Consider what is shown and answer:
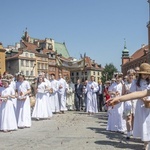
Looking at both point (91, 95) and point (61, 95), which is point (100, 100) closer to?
point (91, 95)

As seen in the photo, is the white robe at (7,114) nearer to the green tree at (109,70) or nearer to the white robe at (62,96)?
the white robe at (62,96)

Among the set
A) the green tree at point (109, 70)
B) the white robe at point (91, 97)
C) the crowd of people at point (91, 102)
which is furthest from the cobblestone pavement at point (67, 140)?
the green tree at point (109, 70)

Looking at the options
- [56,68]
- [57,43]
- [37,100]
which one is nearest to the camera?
[37,100]

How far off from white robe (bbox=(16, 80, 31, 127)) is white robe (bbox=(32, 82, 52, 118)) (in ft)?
7.35

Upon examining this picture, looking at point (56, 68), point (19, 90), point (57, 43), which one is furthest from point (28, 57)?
point (19, 90)

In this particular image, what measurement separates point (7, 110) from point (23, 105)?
116cm

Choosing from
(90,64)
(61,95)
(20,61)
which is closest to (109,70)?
(90,64)

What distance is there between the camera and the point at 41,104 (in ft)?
48.3

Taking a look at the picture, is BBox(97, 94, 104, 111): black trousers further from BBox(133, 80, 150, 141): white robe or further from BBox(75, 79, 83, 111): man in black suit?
BBox(133, 80, 150, 141): white robe

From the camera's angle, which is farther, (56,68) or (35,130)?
(56,68)

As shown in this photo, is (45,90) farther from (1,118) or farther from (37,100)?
(1,118)

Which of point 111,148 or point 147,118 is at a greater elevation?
point 147,118

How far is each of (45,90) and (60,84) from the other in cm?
395

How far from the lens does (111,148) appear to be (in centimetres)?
791
